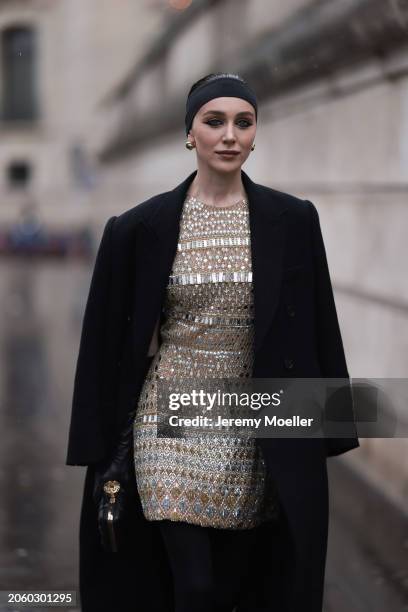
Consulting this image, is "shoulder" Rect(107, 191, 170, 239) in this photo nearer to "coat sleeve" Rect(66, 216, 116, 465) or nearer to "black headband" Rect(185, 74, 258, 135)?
"coat sleeve" Rect(66, 216, 116, 465)

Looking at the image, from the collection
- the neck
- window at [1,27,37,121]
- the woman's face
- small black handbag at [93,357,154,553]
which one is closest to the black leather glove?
small black handbag at [93,357,154,553]

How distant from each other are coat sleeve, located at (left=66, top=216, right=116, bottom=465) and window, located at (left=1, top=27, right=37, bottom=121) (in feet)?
155

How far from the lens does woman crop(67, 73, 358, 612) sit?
3209mm

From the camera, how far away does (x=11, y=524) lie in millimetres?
5648

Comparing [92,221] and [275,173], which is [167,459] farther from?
[92,221]

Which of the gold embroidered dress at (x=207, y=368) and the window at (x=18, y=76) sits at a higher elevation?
the window at (x=18, y=76)

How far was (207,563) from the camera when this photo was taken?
3201mm

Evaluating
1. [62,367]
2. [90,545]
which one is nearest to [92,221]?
[62,367]

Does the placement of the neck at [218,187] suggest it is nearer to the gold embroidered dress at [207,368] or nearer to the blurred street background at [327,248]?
the gold embroidered dress at [207,368]

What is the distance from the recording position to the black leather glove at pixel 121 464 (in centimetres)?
333

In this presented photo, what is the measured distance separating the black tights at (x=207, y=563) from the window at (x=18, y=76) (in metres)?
47.4

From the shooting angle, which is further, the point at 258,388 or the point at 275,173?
the point at 275,173

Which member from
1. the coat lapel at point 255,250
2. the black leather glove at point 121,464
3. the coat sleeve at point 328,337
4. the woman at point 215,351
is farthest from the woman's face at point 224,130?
the black leather glove at point 121,464

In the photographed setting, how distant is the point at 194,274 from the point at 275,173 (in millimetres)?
6497
